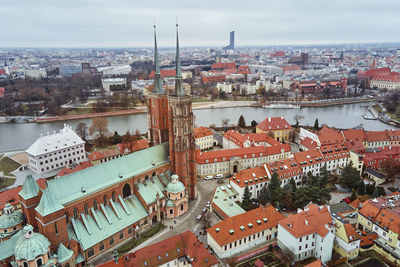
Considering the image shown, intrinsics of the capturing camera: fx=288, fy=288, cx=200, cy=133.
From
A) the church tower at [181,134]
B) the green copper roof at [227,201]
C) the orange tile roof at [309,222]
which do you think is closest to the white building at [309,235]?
the orange tile roof at [309,222]

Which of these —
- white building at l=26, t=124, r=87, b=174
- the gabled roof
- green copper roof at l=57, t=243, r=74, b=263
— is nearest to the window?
green copper roof at l=57, t=243, r=74, b=263

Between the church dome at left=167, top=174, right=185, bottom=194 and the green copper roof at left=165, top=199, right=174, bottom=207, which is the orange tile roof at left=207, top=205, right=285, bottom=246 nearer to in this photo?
the green copper roof at left=165, top=199, right=174, bottom=207

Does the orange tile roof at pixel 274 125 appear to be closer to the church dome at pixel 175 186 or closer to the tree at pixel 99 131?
the church dome at pixel 175 186

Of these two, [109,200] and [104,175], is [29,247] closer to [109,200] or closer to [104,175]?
[109,200]

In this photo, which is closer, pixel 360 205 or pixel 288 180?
pixel 360 205

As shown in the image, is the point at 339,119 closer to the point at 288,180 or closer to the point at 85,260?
the point at 288,180

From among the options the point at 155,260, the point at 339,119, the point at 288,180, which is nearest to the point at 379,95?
the point at 339,119
